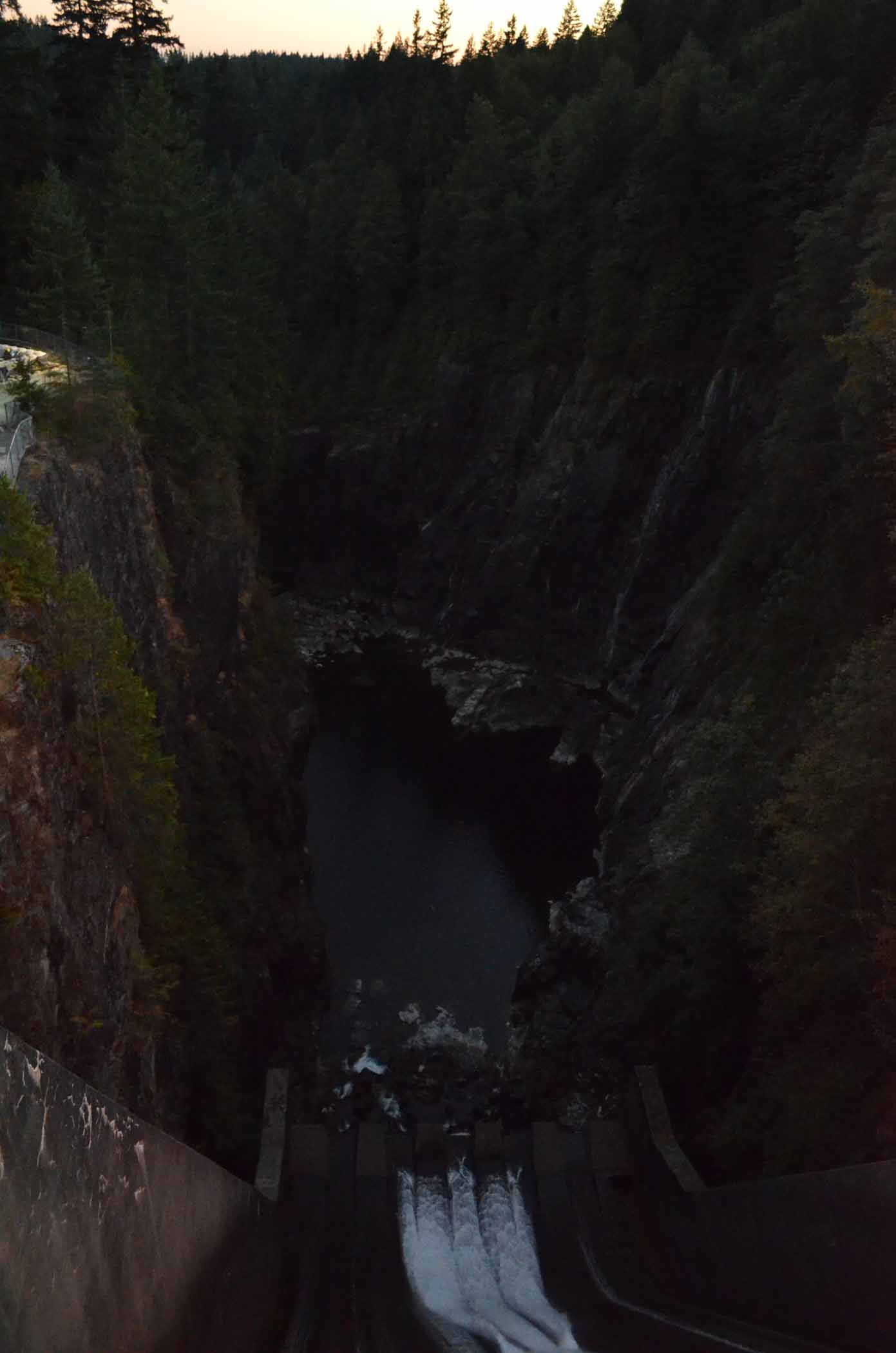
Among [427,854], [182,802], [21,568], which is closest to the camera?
[21,568]

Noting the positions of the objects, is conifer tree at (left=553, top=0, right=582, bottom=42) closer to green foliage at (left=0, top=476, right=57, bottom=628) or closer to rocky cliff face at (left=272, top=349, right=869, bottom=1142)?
rocky cliff face at (left=272, top=349, right=869, bottom=1142)

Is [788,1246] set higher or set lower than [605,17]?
lower

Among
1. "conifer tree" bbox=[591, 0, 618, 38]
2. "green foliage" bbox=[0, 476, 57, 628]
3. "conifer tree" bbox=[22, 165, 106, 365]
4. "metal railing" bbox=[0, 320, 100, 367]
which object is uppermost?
"conifer tree" bbox=[591, 0, 618, 38]

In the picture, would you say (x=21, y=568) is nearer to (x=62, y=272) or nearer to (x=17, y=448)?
(x=17, y=448)

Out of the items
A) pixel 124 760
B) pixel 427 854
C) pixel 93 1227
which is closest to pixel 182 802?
pixel 124 760

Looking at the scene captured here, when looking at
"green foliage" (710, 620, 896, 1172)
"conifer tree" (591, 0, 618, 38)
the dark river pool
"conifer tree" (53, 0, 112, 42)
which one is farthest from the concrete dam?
"conifer tree" (591, 0, 618, 38)

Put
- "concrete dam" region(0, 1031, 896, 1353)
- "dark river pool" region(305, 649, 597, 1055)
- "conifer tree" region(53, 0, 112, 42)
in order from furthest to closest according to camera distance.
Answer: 1. "conifer tree" region(53, 0, 112, 42)
2. "dark river pool" region(305, 649, 597, 1055)
3. "concrete dam" region(0, 1031, 896, 1353)
